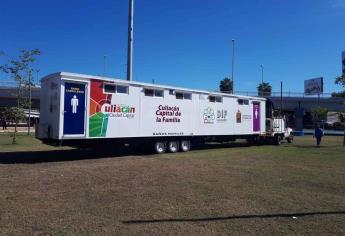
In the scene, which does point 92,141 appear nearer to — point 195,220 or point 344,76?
point 195,220

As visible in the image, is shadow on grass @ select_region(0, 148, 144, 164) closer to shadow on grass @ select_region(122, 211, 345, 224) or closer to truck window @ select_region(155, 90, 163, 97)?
truck window @ select_region(155, 90, 163, 97)

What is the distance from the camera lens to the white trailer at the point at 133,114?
17013mm

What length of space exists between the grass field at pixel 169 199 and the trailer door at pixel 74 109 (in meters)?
1.89

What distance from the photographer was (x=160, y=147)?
21812 mm

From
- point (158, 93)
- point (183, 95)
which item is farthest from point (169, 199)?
point (183, 95)

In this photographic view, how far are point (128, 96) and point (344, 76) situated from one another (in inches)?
767

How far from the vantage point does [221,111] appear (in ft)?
84.4

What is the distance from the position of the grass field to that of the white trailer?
2.32 m

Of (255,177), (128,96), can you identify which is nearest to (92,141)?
(128,96)

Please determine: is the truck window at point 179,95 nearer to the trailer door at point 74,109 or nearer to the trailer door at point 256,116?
the trailer door at point 74,109

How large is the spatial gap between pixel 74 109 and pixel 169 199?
345 inches

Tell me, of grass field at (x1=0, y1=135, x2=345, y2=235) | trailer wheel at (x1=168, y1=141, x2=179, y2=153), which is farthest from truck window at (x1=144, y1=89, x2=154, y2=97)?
grass field at (x1=0, y1=135, x2=345, y2=235)

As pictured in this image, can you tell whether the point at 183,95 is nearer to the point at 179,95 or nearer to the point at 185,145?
the point at 179,95

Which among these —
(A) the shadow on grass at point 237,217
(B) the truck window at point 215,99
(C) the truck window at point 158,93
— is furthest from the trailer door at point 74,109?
(A) the shadow on grass at point 237,217
